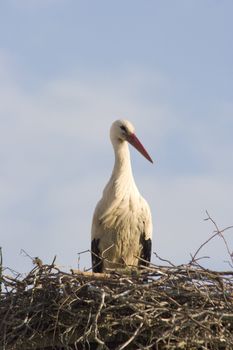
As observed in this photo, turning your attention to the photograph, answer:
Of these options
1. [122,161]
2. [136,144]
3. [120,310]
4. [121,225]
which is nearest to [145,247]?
[121,225]

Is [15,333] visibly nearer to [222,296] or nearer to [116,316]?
[116,316]

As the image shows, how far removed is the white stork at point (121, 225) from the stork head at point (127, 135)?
37cm

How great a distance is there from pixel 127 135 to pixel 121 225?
916 millimetres

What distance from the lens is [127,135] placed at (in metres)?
9.71

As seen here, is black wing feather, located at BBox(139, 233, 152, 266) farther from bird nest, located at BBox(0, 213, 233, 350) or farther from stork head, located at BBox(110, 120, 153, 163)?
bird nest, located at BBox(0, 213, 233, 350)

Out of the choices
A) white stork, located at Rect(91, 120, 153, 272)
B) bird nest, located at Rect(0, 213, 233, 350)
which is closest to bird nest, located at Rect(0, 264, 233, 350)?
bird nest, located at Rect(0, 213, 233, 350)

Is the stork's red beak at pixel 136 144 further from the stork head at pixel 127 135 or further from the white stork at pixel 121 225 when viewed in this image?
the white stork at pixel 121 225

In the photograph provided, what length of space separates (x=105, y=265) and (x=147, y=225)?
0.49 meters

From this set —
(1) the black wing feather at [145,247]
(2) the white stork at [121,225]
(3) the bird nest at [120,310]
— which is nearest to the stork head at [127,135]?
(2) the white stork at [121,225]

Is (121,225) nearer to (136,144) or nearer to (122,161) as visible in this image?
(122,161)

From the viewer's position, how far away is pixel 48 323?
657 cm

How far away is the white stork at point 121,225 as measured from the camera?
9.23 metres

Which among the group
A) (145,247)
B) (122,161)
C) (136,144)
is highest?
(136,144)

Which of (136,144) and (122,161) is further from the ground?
(136,144)
